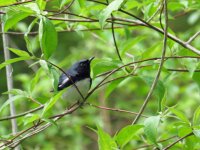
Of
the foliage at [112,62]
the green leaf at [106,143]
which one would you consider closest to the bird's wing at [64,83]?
the foliage at [112,62]

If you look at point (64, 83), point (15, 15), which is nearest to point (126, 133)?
point (15, 15)

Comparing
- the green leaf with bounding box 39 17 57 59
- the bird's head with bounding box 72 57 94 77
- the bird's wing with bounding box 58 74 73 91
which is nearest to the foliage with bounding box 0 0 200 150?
the green leaf with bounding box 39 17 57 59

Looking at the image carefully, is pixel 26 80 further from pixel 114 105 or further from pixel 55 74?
pixel 55 74

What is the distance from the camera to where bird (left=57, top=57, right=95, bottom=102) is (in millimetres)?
3116

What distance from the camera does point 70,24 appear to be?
9.27ft

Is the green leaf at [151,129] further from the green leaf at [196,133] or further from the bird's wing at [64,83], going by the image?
the bird's wing at [64,83]

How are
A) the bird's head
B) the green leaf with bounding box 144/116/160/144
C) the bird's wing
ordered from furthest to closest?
the bird's head, the bird's wing, the green leaf with bounding box 144/116/160/144

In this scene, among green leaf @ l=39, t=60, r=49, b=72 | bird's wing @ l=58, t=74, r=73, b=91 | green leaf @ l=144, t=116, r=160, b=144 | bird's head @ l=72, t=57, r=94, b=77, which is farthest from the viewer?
bird's head @ l=72, t=57, r=94, b=77

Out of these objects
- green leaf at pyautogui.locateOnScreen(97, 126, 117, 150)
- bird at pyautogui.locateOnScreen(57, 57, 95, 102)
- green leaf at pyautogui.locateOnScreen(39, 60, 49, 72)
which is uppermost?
green leaf at pyautogui.locateOnScreen(39, 60, 49, 72)

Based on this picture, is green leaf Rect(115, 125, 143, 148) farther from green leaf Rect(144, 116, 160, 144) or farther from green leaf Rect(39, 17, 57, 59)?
green leaf Rect(39, 17, 57, 59)

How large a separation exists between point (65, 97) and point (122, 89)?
11.4ft

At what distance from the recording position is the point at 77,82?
3352mm

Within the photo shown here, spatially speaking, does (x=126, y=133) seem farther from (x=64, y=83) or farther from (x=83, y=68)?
(x=83, y=68)

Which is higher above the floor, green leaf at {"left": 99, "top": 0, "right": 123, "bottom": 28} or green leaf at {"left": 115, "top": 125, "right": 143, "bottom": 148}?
green leaf at {"left": 99, "top": 0, "right": 123, "bottom": 28}
